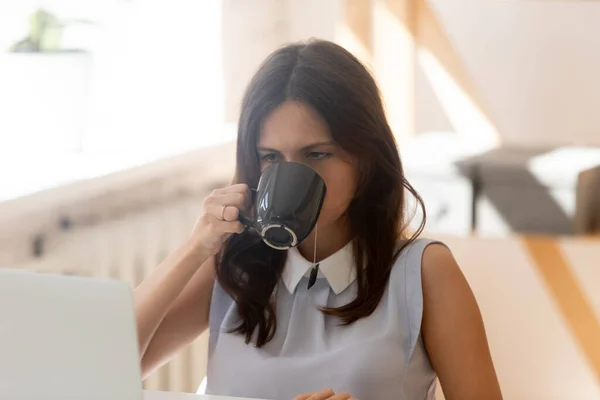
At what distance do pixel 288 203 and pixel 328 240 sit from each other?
0.96 feet

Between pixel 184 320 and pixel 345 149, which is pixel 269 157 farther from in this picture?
pixel 184 320

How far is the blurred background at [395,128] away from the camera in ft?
6.27

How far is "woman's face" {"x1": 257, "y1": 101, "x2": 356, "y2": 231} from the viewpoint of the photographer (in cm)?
119

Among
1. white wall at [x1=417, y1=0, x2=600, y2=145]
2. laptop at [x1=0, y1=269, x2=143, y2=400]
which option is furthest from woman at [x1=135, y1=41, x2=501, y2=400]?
white wall at [x1=417, y1=0, x2=600, y2=145]

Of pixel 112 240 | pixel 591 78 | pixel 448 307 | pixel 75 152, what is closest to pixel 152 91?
pixel 75 152

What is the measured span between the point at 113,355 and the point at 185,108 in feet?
6.15

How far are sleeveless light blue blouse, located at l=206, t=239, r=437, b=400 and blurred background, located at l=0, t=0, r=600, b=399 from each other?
0.58m

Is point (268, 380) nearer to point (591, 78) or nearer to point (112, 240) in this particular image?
point (112, 240)

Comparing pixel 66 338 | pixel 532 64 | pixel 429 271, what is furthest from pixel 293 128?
pixel 532 64

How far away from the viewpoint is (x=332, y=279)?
4.17 feet

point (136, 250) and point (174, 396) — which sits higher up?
point (174, 396)

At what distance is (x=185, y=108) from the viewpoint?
8.45 feet

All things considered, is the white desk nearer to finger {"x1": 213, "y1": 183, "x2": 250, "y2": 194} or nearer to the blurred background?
finger {"x1": 213, "y1": 183, "x2": 250, "y2": 194}

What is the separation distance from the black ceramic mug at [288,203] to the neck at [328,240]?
0.24m
